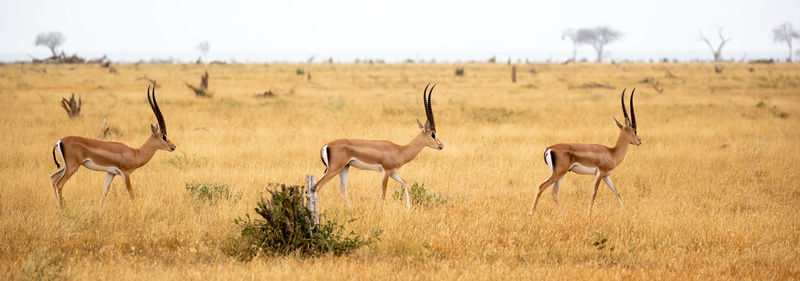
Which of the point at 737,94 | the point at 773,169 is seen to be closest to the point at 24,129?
the point at 773,169

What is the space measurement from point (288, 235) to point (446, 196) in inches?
137

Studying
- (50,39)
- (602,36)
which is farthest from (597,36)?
(50,39)

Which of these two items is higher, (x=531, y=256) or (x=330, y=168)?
(x=330, y=168)

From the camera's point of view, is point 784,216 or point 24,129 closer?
point 784,216

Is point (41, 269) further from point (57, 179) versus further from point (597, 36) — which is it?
point (597, 36)

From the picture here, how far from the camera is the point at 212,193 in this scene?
8930mm

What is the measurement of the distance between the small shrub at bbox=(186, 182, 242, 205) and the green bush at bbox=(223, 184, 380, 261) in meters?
2.34

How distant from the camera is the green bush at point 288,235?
643cm

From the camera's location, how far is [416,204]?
8.80m

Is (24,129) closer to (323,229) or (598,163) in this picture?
(323,229)

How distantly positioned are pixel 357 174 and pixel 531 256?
507 centimetres

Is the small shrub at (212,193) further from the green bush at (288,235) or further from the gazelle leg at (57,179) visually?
the green bush at (288,235)

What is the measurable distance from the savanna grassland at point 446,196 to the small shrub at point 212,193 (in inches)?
5.2

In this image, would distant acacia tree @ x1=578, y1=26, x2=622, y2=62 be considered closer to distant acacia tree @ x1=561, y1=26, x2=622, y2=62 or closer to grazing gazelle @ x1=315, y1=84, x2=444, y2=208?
distant acacia tree @ x1=561, y1=26, x2=622, y2=62
